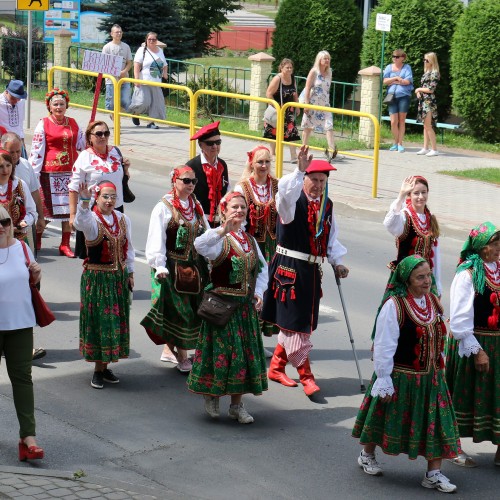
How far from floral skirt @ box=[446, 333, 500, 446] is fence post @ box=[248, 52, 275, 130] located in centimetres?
1632

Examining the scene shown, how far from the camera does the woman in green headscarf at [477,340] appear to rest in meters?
7.72

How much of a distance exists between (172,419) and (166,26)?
23215mm

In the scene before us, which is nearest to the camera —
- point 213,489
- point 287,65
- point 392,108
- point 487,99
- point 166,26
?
point 213,489

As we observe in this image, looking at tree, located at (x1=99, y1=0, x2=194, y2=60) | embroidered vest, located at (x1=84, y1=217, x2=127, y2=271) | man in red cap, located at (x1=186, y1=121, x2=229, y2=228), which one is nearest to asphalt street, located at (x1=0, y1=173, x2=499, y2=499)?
embroidered vest, located at (x1=84, y1=217, x2=127, y2=271)

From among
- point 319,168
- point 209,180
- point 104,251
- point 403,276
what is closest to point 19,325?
point 104,251

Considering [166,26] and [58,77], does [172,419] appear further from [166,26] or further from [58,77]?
[166,26]

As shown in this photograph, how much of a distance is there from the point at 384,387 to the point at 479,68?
16754mm

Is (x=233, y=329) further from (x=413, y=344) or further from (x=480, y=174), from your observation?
(x=480, y=174)

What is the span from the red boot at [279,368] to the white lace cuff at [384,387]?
7.32 feet

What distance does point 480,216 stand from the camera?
640 inches

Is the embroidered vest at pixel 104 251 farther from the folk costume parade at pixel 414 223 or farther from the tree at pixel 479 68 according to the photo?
the tree at pixel 479 68

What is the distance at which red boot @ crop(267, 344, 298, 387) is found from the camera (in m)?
9.53

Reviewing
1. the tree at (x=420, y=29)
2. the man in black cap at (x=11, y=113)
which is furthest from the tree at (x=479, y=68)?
the man in black cap at (x=11, y=113)

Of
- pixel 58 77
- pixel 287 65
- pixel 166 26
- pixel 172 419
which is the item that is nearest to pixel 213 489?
pixel 172 419
